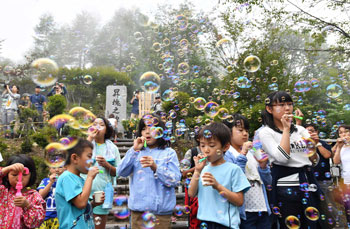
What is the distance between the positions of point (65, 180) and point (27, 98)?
11084 millimetres

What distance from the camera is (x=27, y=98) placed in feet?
41.1

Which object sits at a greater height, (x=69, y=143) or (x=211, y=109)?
(x=211, y=109)

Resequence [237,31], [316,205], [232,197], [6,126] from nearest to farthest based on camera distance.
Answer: [232,197]
[316,205]
[6,126]
[237,31]

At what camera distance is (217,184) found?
232 cm

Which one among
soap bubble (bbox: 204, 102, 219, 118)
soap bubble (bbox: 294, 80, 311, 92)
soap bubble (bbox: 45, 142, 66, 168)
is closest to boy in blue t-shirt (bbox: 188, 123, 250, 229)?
soap bubble (bbox: 45, 142, 66, 168)

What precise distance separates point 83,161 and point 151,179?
692 mm

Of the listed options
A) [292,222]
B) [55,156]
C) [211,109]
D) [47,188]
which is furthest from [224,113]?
[47,188]

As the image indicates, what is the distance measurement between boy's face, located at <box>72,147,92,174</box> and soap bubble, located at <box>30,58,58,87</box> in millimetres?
3389

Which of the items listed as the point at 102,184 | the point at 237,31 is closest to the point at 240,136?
the point at 102,184

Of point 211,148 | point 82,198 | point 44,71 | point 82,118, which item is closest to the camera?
point 211,148

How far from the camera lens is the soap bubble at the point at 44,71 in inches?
230

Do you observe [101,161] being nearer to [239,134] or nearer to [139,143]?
[139,143]

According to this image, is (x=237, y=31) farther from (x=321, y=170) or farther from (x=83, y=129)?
(x=83, y=129)

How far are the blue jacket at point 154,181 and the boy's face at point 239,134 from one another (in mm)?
695
